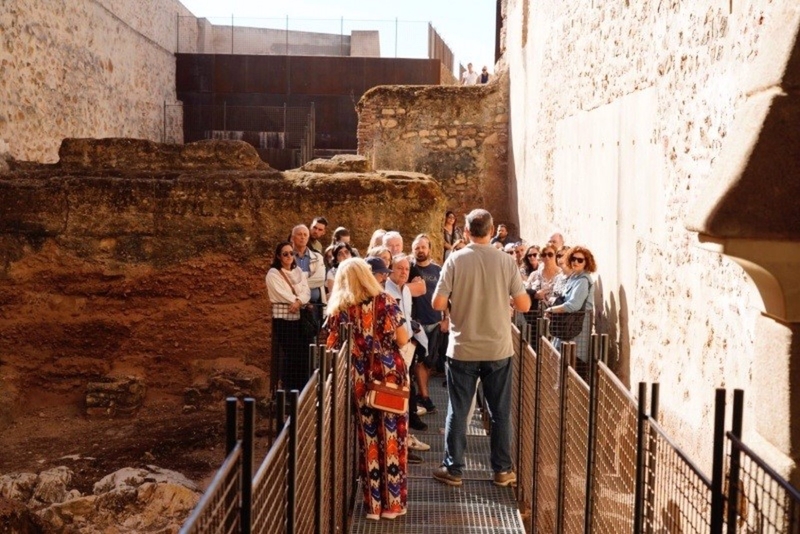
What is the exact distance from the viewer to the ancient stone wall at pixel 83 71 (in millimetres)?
17125

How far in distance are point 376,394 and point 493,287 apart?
1.07m

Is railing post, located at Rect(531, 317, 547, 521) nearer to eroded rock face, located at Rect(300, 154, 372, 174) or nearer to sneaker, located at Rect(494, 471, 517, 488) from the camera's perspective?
sneaker, located at Rect(494, 471, 517, 488)

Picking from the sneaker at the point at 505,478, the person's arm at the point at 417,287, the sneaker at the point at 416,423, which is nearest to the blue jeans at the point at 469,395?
the sneaker at the point at 505,478

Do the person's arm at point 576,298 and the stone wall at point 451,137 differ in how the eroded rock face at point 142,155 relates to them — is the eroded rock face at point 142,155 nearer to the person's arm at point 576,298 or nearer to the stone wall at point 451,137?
the person's arm at point 576,298

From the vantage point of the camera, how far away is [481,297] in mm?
6391

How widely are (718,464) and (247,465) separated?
4.61 ft

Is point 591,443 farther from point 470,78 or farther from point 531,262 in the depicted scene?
point 470,78

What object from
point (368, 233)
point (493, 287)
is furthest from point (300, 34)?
point (493, 287)

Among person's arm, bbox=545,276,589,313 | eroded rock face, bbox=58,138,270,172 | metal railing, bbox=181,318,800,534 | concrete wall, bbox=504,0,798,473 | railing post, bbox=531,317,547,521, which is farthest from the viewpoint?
eroded rock face, bbox=58,138,270,172

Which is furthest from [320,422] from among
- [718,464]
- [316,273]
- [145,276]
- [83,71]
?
[83,71]

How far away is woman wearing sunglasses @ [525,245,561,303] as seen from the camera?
928 cm

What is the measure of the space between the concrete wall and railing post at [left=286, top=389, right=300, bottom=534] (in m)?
1.88

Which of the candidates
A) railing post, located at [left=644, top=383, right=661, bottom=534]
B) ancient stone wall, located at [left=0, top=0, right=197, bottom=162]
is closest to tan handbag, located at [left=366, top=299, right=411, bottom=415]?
railing post, located at [left=644, top=383, right=661, bottom=534]

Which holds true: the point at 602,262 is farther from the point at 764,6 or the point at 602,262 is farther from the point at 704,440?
the point at 764,6
